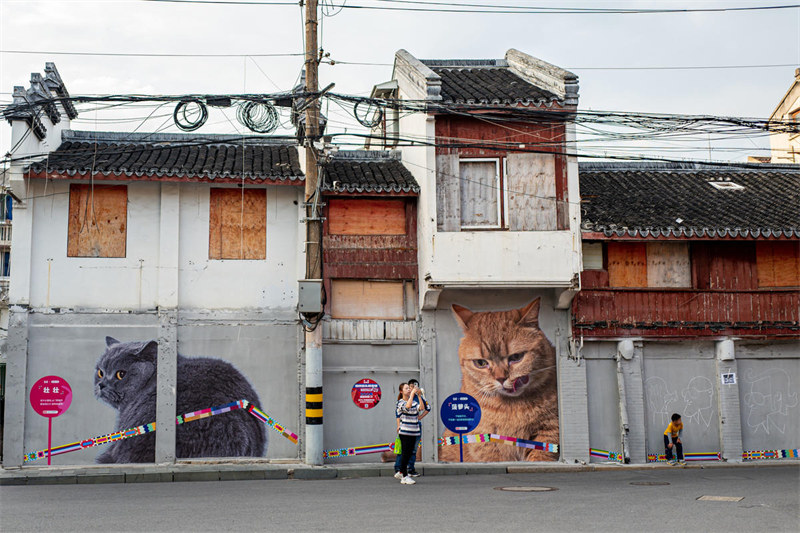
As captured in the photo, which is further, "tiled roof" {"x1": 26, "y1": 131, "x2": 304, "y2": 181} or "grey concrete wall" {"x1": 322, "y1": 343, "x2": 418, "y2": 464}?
"grey concrete wall" {"x1": 322, "y1": 343, "x2": 418, "y2": 464}

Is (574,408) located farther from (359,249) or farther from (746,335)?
(359,249)

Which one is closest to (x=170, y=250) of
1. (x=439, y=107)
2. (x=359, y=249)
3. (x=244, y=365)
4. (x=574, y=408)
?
(x=244, y=365)

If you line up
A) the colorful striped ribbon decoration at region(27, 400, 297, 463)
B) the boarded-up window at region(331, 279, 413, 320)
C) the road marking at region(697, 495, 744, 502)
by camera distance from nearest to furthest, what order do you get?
the road marking at region(697, 495, 744, 502)
the colorful striped ribbon decoration at region(27, 400, 297, 463)
the boarded-up window at region(331, 279, 413, 320)

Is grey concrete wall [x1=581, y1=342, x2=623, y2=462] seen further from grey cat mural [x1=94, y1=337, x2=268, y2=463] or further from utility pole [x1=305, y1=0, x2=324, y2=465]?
grey cat mural [x1=94, y1=337, x2=268, y2=463]

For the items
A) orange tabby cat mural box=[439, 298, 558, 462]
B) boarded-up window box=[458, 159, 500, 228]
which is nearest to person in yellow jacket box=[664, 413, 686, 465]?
orange tabby cat mural box=[439, 298, 558, 462]

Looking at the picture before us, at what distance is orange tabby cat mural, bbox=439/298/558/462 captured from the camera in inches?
744

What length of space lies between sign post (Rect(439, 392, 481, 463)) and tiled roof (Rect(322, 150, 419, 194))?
15.5 ft

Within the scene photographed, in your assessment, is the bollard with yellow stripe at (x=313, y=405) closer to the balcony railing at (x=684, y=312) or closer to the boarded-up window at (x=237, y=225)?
the boarded-up window at (x=237, y=225)

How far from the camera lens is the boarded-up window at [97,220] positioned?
728 inches

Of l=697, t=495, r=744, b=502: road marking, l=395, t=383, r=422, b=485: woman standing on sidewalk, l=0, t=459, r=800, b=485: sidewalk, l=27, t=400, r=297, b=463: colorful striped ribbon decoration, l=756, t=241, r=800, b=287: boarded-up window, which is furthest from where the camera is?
l=756, t=241, r=800, b=287: boarded-up window

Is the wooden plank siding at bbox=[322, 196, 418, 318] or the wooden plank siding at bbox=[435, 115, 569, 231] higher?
the wooden plank siding at bbox=[435, 115, 569, 231]

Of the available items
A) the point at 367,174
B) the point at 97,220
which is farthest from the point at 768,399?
the point at 97,220

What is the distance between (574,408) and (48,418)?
11.3m

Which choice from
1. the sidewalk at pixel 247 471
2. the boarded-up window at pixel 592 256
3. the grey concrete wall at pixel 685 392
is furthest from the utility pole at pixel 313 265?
the grey concrete wall at pixel 685 392
